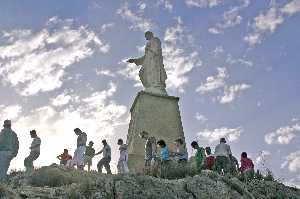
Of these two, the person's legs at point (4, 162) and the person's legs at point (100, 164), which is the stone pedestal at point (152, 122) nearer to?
the person's legs at point (100, 164)

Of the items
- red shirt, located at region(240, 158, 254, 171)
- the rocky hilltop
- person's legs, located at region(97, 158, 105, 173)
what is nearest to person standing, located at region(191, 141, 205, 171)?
red shirt, located at region(240, 158, 254, 171)

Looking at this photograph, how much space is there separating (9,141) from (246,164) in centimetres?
717

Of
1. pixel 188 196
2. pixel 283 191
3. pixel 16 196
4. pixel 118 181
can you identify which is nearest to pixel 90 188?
pixel 118 181

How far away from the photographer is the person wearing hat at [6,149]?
38.1 ft

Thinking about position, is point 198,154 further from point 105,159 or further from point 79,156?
point 79,156

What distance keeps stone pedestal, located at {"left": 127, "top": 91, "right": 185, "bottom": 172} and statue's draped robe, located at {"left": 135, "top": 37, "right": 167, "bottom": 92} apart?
0.86 metres

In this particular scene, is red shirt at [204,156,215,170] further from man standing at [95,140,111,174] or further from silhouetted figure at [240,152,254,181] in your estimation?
man standing at [95,140,111,174]

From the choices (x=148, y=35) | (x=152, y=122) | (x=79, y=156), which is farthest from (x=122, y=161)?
(x=148, y=35)

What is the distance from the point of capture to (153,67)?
63.3 ft

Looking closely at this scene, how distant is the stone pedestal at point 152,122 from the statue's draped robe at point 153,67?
864 millimetres

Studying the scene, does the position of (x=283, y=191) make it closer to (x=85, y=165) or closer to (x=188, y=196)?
(x=188, y=196)

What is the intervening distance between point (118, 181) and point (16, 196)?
7.63ft

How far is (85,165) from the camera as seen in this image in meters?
15.6

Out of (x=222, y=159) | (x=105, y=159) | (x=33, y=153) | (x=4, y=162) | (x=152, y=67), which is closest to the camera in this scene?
(x=4, y=162)
